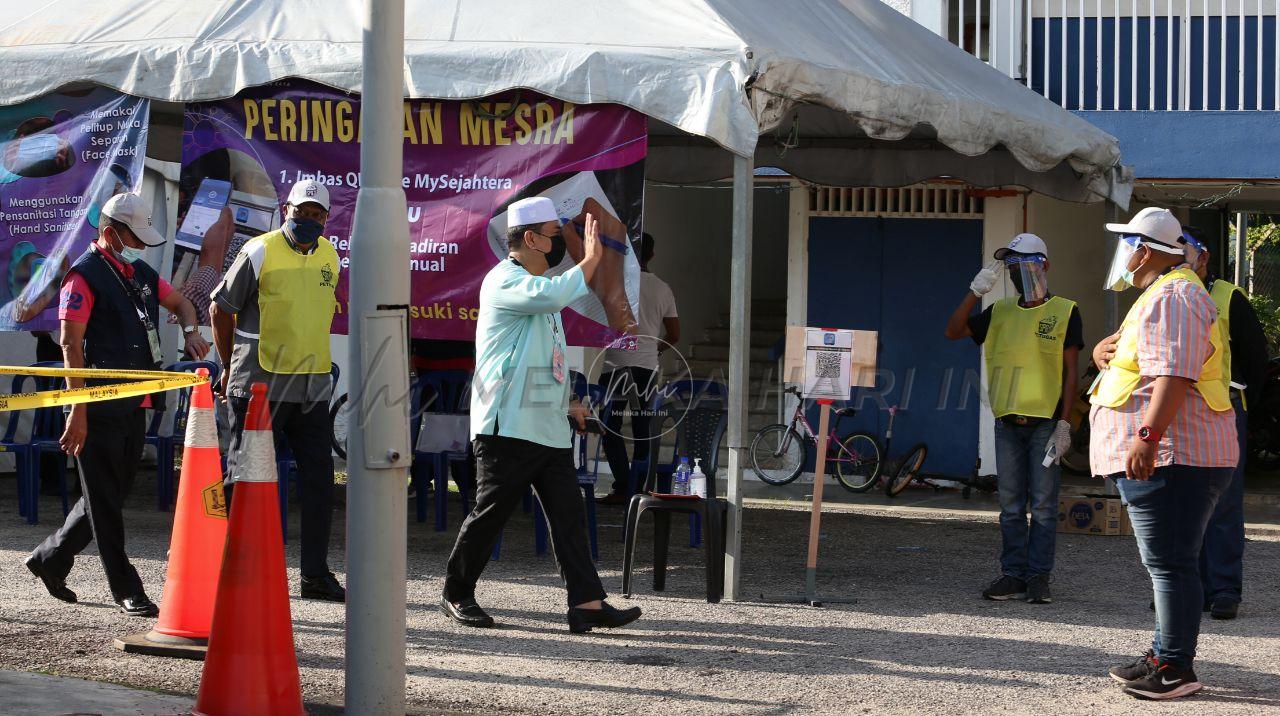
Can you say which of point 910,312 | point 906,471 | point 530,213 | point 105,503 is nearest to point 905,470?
point 906,471

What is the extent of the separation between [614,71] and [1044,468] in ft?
10.4

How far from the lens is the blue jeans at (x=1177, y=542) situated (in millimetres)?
5855

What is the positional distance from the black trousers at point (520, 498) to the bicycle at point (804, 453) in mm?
6830

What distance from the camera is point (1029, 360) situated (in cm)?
811

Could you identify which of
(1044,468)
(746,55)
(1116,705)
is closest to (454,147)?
(746,55)

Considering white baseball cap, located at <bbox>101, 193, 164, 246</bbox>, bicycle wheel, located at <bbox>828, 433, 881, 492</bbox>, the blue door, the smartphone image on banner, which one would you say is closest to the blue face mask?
white baseball cap, located at <bbox>101, 193, 164, 246</bbox>

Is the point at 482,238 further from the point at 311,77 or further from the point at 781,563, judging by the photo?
the point at 781,563

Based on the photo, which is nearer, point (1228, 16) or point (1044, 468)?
point (1044, 468)

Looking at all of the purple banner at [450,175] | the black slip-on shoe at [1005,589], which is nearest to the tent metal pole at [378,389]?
the purple banner at [450,175]

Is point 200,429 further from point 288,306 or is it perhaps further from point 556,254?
point 556,254

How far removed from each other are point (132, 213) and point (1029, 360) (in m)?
4.73

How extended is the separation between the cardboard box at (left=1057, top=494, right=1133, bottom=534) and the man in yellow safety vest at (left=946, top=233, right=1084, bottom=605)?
2.57m

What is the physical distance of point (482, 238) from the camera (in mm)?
8250

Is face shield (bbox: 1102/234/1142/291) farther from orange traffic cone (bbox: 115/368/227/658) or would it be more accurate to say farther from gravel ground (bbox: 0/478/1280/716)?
orange traffic cone (bbox: 115/368/227/658)
